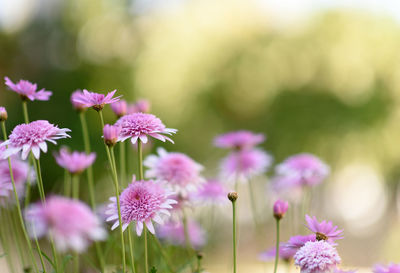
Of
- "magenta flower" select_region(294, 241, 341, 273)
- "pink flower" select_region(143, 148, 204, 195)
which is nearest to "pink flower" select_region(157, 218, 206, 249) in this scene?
"pink flower" select_region(143, 148, 204, 195)

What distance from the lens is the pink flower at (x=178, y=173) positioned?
96 cm

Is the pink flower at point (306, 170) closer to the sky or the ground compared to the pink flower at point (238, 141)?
closer to the ground

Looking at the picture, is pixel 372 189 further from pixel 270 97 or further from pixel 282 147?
pixel 270 97

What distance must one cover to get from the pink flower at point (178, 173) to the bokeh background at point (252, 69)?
504 cm

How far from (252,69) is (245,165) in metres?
5.37

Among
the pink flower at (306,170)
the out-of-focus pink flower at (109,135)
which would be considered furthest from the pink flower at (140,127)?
the pink flower at (306,170)

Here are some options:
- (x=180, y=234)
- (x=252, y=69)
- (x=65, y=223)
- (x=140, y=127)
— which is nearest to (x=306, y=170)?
(x=180, y=234)

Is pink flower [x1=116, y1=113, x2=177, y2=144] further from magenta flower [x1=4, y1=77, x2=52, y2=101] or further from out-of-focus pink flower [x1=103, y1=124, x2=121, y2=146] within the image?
magenta flower [x1=4, y1=77, x2=52, y2=101]

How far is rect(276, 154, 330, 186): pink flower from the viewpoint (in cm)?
125

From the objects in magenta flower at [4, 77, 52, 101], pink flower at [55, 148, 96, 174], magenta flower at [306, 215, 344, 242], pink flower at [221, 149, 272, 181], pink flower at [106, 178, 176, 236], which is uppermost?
pink flower at [221, 149, 272, 181]

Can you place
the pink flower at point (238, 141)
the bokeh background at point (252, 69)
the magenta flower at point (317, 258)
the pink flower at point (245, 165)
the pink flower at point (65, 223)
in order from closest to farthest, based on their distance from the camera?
the pink flower at point (65, 223) → the magenta flower at point (317, 258) → the pink flower at point (238, 141) → the pink flower at point (245, 165) → the bokeh background at point (252, 69)

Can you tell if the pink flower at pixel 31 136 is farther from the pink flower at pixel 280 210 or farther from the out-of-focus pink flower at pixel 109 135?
the pink flower at pixel 280 210

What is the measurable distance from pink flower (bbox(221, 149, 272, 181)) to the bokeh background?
4661mm

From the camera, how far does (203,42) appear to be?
6523 millimetres
